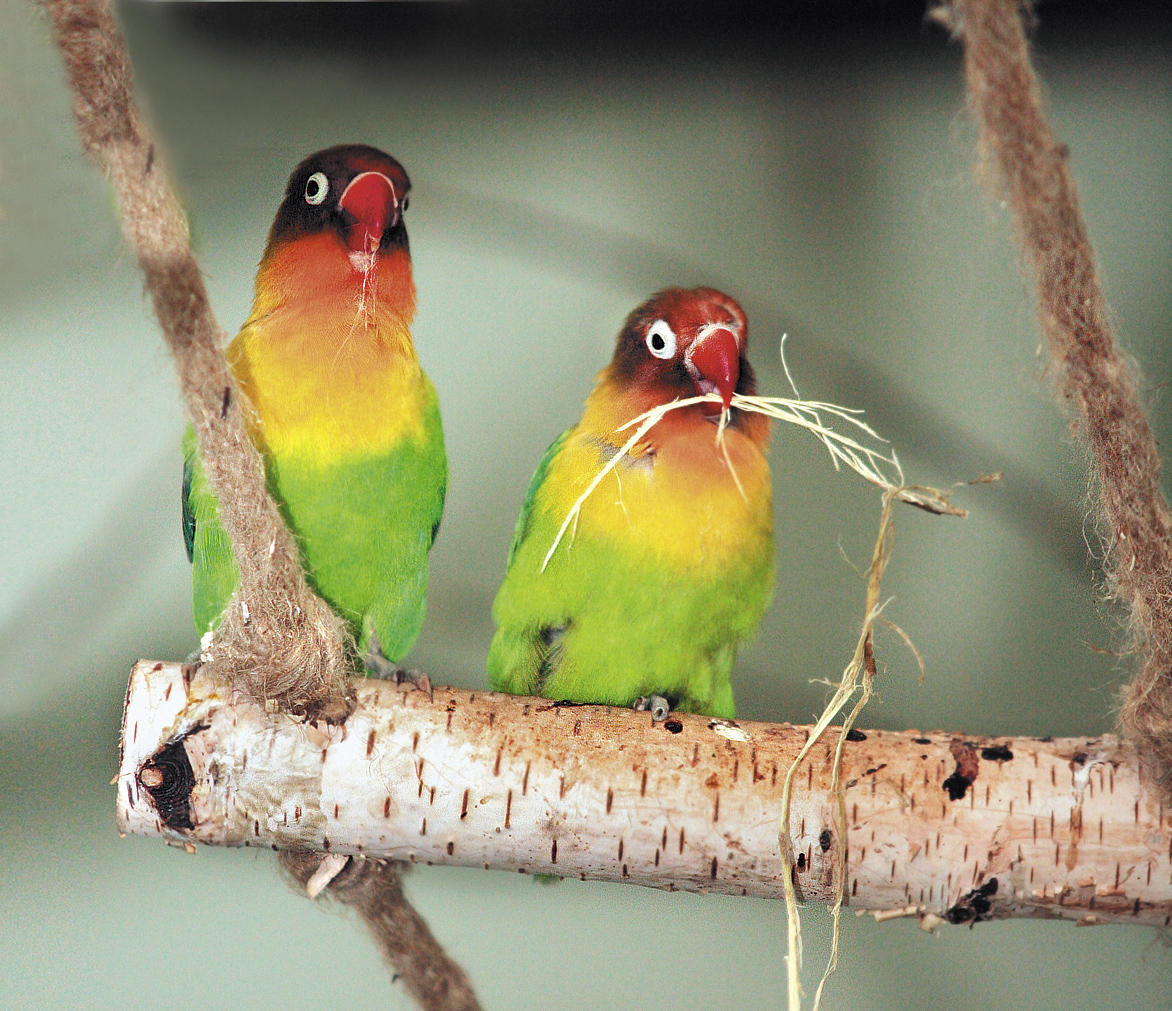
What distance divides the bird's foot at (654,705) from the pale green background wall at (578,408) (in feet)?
2.34

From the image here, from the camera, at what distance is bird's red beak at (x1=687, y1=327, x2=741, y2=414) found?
1.12 m

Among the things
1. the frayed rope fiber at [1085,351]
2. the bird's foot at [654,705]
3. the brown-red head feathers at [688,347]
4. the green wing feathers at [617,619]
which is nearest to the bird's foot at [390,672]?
the green wing feathers at [617,619]

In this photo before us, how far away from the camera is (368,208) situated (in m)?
1.08

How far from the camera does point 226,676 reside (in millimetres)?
1005

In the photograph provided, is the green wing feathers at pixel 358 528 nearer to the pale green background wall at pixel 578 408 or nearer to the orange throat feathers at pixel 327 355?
the orange throat feathers at pixel 327 355

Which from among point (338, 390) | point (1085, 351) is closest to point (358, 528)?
point (338, 390)

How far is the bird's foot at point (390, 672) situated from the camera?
1084 mm

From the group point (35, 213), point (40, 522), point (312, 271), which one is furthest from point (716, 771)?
point (40, 522)

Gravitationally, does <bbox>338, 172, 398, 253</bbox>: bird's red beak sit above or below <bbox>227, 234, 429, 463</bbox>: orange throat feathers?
above

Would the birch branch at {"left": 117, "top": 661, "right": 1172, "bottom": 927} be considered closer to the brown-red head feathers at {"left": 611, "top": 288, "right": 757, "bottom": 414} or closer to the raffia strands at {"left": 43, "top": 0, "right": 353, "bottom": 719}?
the raffia strands at {"left": 43, "top": 0, "right": 353, "bottom": 719}

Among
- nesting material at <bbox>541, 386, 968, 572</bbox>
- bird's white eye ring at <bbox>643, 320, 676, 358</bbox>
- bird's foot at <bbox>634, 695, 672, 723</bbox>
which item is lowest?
bird's foot at <bbox>634, 695, 672, 723</bbox>

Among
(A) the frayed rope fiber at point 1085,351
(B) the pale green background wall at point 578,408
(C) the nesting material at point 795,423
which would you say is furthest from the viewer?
(B) the pale green background wall at point 578,408

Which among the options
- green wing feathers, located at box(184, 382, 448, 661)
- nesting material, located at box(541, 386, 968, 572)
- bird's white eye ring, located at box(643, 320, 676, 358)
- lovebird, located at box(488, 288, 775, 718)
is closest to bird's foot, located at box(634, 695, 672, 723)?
lovebird, located at box(488, 288, 775, 718)

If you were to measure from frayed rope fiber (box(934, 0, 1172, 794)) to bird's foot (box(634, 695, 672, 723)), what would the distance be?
0.53 m
